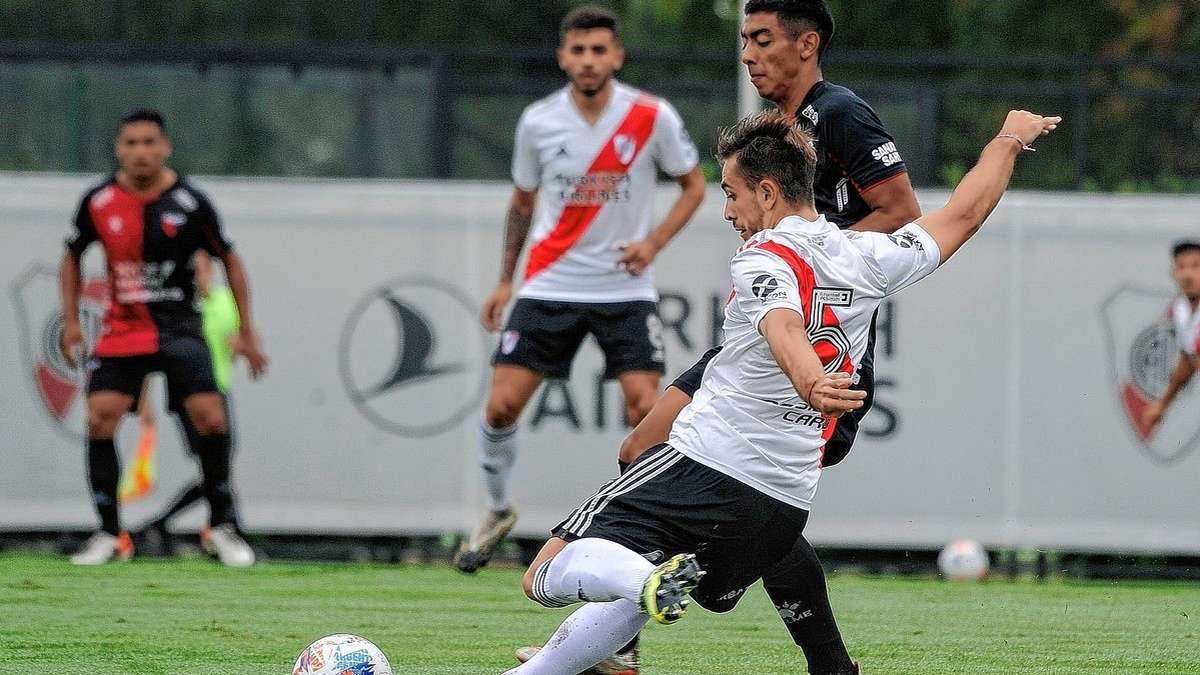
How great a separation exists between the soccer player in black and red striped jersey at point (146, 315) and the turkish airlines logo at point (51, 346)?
74 centimetres

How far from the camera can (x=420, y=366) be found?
9.89 m

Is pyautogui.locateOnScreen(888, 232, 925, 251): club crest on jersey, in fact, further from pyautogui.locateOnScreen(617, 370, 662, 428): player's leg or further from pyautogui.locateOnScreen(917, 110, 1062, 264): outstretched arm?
pyautogui.locateOnScreen(617, 370, 662, 428): player's leg

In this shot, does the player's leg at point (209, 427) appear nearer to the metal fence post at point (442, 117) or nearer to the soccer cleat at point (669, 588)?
the metal fence post at point (442, 117)

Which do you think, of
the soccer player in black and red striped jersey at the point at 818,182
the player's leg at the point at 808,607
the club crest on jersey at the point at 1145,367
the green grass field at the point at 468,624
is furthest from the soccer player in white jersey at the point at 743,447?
the club crest on jersey at the point at 1145,367

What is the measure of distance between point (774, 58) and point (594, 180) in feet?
8.39

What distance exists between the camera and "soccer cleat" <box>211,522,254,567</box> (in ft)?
29.5

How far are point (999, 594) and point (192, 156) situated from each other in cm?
563

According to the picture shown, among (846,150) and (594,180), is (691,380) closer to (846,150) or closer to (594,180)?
(846,150)

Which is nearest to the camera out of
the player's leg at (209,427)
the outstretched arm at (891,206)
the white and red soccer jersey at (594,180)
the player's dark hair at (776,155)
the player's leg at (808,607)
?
the player's dark hair at (776,155)

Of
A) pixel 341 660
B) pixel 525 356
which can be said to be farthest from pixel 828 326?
pixel 525 356

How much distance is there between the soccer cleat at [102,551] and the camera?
884 centimetres

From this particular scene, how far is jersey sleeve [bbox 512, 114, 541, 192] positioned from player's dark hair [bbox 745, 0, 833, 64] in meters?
2.59

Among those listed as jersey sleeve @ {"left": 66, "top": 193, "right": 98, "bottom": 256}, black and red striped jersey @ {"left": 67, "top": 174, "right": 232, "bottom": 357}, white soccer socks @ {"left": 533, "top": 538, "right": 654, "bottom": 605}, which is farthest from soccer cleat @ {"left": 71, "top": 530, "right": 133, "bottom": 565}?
white soccer socks @ {"left": 533, "top": 538, "right": 654, "bottom": 605}

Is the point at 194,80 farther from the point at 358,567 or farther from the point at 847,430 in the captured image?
the point at 847,430
